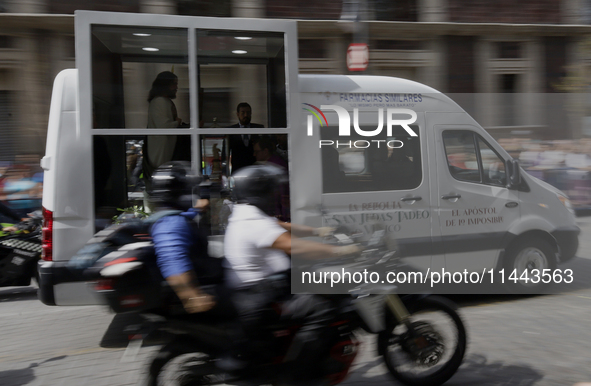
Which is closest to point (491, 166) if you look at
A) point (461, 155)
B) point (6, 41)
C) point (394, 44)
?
point (461, 155)

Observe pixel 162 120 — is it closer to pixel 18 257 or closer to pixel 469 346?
pixel 18 257

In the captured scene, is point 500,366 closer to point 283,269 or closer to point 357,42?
point 283,269

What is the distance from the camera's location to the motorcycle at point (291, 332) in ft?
8.89

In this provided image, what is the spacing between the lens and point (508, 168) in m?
5.28

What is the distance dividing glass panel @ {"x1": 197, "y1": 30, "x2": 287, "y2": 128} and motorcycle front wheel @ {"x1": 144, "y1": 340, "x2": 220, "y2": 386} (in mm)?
2251

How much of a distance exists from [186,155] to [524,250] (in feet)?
10.9

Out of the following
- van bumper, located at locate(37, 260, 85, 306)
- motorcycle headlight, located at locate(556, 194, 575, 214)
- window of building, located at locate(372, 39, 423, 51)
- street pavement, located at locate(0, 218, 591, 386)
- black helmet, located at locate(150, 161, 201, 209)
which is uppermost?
window of building, located at locate(372, 39, 423, 51)

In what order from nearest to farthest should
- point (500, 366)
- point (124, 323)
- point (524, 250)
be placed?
point (124, 323) → point (500, 366) → point (524, 250)

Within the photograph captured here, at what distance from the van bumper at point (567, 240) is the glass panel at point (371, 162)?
170 centimetres

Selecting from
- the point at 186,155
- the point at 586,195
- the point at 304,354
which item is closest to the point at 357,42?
the point at 586,195

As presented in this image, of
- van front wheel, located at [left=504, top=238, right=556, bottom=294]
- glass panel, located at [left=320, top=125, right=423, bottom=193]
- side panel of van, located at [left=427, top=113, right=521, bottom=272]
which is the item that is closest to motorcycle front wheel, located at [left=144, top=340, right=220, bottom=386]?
glass panel, located at [left=320, top=125, right=423, bottom=193]

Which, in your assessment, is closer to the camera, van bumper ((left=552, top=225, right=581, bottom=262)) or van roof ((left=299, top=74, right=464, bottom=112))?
van roof ((left=299, top=74, right=464, bottom=112))

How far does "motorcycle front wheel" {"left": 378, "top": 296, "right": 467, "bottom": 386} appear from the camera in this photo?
3.29m

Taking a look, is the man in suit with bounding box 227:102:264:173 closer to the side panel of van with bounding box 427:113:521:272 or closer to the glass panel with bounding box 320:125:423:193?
the glass panel with bounding box 320:125:423:193
